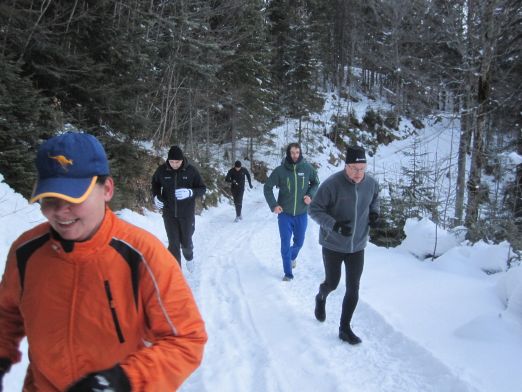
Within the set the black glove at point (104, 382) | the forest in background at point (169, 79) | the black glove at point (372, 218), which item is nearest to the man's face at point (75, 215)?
the black glove at point (104, 382)

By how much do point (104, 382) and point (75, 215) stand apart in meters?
0.63

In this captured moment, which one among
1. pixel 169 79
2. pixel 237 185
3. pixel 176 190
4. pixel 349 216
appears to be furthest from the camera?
pixel 169 79

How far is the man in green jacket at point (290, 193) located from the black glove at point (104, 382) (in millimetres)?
5431

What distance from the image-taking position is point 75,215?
1534mm

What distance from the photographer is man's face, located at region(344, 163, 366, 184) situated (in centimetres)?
439

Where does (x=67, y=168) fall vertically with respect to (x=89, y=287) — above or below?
above

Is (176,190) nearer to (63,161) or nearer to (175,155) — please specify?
(175,155)

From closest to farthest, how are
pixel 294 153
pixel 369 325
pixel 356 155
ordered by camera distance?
pixel 356 155 < pixel 369 325 < pixel 294 153

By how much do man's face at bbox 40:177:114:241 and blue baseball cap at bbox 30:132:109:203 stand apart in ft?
0.14

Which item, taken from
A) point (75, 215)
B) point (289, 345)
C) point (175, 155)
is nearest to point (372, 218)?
point (289, 345)

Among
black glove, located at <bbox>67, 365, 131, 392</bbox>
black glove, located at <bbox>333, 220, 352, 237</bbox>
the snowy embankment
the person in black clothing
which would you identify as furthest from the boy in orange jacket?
the person in black clothing

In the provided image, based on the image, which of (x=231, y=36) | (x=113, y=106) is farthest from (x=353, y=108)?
(x=113, y=106)

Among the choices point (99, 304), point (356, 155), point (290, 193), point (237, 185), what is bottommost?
point (237, 185)

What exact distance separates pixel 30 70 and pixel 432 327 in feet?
28.8
